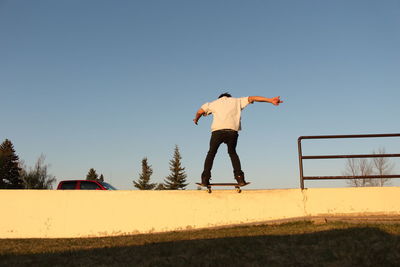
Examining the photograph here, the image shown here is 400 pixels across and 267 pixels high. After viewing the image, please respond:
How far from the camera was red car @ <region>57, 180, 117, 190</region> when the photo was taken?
44.7 feet

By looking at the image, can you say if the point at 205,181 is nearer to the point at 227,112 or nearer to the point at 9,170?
the point at 227,112

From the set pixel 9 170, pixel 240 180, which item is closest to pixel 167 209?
pixel 240 180

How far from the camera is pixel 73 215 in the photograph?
21.9 ft

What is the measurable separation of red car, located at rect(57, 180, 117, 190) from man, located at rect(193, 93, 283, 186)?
27.0 feet

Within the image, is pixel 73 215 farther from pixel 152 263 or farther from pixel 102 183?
pixel 102 183

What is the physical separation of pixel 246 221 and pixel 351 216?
70.9 inches

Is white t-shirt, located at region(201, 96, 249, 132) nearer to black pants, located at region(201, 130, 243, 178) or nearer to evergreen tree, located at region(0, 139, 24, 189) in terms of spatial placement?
black pants, located at region(201, 130, 243, 178)

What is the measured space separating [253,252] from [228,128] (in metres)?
2.74

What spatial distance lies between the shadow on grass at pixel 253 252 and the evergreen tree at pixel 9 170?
5753 cm

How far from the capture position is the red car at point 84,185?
13.6 metres

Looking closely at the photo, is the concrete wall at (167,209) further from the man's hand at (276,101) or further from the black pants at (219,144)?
the man's hand at (276,101)

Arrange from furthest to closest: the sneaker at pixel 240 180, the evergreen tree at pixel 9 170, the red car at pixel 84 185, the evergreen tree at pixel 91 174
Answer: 1. the evergreen tree at pixel 91 174
2. the evergreen tree at pixel 9 170
3. the red car at pixel 84 185
4. the sneaker at pixel 240 180

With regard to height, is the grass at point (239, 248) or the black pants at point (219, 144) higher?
the black pants at point (219, 144)

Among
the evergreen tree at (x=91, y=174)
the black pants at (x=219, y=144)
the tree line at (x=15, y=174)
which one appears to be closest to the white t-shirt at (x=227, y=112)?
the black pants at (x=219, y=144)
